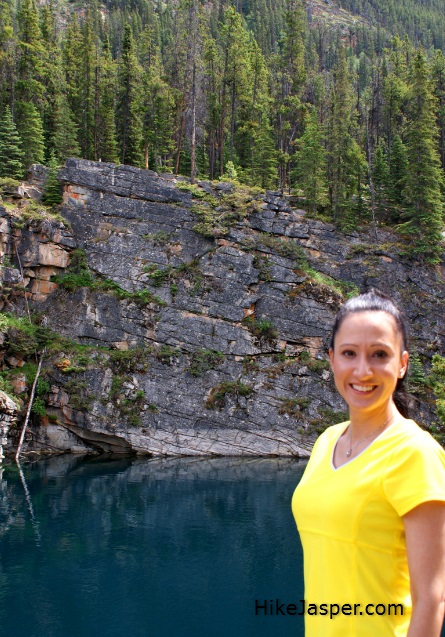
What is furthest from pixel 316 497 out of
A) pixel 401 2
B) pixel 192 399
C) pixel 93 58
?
pixel 401 2

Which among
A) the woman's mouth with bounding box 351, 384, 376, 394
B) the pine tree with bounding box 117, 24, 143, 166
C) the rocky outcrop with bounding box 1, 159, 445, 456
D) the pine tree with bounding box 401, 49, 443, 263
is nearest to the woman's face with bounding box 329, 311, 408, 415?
the woman's mouth with bounding box 351, 384, 376, 394

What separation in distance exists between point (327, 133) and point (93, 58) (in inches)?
695

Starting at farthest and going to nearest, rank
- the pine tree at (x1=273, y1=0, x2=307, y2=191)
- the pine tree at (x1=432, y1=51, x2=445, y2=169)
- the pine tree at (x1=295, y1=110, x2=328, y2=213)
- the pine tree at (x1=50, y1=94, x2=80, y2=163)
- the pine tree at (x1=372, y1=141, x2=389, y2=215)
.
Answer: the pine tree at (x1=273, y1=0, x2=307, y2=191), the pine tree at (x1=432, y1=51, x2=445, y2=169), the pine tree at (x1=50, y1=94, x2=80, y2=163), the pine tree at (x1=372, y1=141, x2=389, y2=215), the pine tree at (x1=295, y1=110, x2=328, y2=213)

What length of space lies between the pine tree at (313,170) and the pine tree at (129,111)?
1093 centimetres

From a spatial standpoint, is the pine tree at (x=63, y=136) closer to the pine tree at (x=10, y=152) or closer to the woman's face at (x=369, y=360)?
the pine tree at (x=10, y=152)

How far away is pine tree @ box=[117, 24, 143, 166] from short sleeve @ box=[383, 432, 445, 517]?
37.2 meters

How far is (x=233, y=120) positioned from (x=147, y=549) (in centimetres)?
2990

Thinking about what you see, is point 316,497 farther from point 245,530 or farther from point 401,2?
point 401,2

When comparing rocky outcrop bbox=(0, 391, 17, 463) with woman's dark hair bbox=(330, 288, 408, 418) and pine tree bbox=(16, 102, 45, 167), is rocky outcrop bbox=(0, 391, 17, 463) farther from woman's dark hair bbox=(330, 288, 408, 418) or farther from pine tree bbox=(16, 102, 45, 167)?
woman's dark hair bbox=(330, 288, 408, 418)

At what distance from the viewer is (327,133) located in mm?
39500

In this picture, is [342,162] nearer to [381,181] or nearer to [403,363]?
[381,181]

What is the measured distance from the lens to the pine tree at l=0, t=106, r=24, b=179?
30.8 m

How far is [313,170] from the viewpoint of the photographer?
32.9 metres

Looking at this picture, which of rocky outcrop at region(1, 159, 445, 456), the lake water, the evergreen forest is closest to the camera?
the lake water
